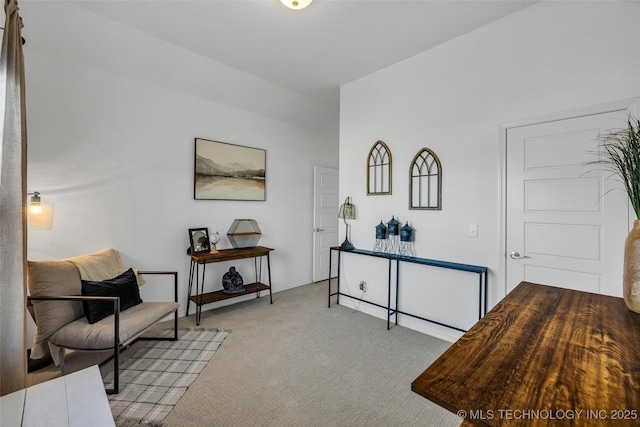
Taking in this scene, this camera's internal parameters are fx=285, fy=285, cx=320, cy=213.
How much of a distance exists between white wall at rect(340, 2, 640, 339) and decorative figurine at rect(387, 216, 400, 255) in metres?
0.11

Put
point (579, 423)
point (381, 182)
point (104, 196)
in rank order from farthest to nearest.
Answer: point (381, 182), point (104, 196), point (579, 423)

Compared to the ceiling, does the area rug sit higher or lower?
lower

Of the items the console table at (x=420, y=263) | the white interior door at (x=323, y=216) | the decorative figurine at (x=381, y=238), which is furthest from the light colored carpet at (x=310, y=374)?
the white interior door at (x=323, y=216)

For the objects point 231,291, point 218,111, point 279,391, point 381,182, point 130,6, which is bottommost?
point 279,391

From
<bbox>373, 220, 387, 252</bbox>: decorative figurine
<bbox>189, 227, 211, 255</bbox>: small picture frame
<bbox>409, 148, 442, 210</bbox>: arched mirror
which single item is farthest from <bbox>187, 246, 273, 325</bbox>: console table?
<bbox>409, 148, 442, 210</bbox>: arched mirror

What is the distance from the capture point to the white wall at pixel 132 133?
2.53 m

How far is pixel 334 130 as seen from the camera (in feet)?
17.2

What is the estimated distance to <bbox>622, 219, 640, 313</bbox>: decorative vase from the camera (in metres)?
1.12

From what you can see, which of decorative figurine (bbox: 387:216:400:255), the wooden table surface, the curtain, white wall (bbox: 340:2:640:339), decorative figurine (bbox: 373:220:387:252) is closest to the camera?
the wooden table surface

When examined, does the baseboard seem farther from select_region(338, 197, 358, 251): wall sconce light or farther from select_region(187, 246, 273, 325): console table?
select_region(187, 246, 273, 325): console table

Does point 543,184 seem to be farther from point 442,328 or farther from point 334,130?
point 334,130

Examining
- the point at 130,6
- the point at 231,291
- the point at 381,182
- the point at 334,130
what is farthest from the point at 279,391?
the point at 334,130

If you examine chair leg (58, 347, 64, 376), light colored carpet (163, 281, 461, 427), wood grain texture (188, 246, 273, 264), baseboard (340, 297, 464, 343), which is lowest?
Answer: light colored carpet (163, 281, 461, 427)

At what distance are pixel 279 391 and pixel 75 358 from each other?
1831mm
